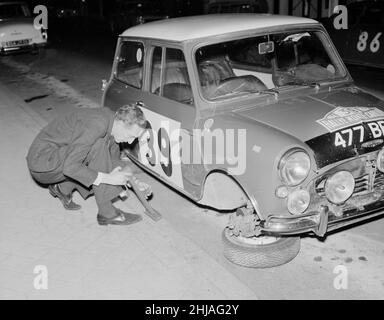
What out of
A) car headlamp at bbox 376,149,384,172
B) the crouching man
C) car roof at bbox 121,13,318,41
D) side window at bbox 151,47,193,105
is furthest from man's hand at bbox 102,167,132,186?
car headlamp at bbox 376,149,384,172

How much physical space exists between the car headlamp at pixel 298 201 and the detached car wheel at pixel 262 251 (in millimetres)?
479

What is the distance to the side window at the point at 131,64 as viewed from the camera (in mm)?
4785

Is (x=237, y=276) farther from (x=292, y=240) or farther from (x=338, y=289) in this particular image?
(x=338, y=289)

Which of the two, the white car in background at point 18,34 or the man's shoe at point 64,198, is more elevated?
the white car in background at point 18,34

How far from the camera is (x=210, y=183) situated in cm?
378

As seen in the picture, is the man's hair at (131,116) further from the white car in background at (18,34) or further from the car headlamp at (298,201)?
the white car in background at (18,34)

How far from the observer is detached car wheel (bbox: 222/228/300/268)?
11.6 ft

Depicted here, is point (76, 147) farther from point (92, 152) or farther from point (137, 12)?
point (137, 12)

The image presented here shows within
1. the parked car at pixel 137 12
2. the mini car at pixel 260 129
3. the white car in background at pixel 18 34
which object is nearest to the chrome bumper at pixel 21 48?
the white car in background at pixel 18 34

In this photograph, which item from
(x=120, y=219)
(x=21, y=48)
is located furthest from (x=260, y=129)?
(x=21, y=48)

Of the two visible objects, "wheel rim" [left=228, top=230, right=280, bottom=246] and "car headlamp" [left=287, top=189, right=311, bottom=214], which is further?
"wheel rim" [left=228, top=230, right=280, bottom=246]

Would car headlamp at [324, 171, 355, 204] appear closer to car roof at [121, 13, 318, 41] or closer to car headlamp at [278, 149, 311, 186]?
car headlamp at [278, 149, 311, 186]

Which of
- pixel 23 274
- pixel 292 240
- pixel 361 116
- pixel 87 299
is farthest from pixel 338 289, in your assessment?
pixel 23 274

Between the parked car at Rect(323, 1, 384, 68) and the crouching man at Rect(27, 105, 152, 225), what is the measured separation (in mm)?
7126
